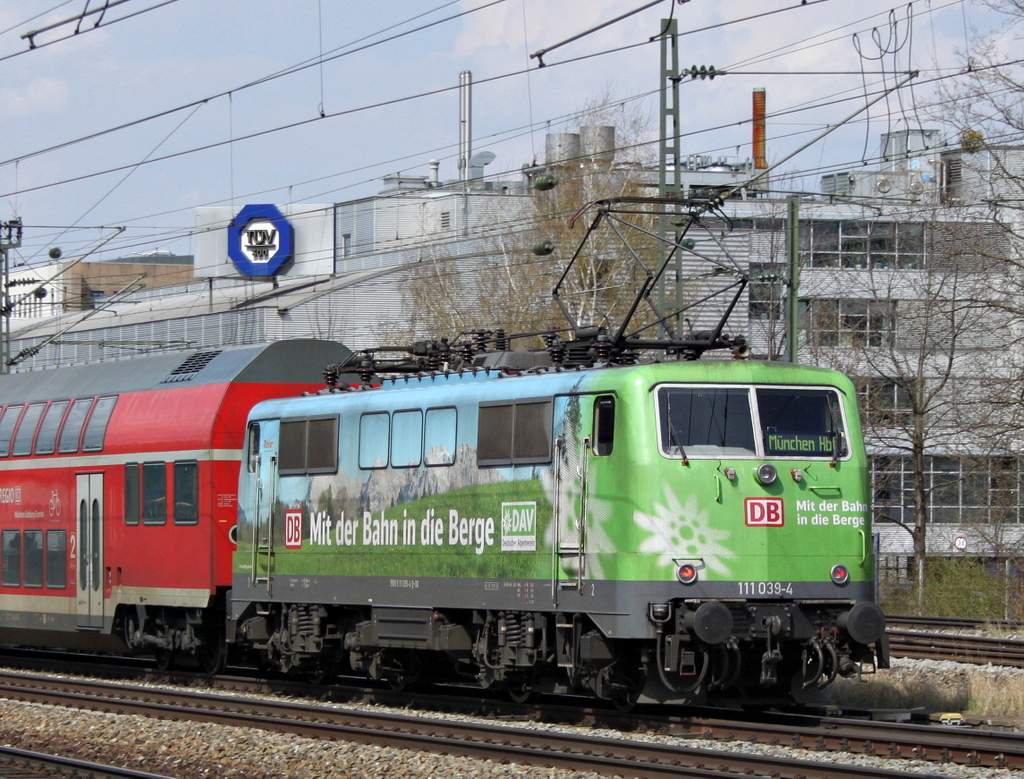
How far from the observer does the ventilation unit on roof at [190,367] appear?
65.2ft

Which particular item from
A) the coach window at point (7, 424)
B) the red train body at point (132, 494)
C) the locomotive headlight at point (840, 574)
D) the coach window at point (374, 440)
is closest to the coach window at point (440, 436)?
A: the coach window at point (374, 440)

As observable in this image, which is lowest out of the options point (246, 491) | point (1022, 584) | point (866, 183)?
point (1022, 584)

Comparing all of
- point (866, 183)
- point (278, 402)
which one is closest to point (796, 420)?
point (278, 402)

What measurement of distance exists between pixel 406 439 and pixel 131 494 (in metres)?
5.63

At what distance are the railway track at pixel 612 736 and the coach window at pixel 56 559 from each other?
15.8 feet

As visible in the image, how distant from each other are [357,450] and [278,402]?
1.72 meters

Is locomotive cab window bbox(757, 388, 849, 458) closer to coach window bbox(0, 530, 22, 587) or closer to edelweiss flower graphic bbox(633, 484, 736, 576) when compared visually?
edelweiss flower graphic bbox(633, 484, 736, 576)

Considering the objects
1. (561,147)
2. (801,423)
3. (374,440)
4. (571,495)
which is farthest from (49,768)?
(561,147)

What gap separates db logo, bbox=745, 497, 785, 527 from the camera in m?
13.4

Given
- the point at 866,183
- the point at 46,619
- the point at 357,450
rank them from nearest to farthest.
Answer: the point at 357,450
the point at 46,619
the point at 866,183

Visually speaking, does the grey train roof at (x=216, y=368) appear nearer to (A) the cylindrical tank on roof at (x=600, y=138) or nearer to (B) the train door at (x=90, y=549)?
(B) the train door at (x=90, y=549)

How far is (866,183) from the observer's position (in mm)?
62875

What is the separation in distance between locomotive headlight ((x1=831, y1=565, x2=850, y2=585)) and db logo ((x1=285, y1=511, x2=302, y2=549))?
6.48 metres

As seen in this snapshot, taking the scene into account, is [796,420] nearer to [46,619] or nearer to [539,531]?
[539,531]
